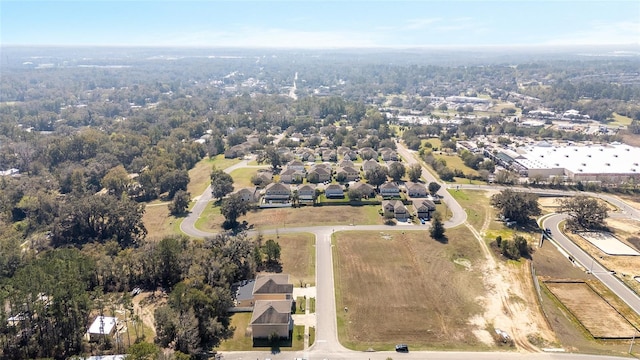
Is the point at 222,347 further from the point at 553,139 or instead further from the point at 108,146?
the point at 553,139

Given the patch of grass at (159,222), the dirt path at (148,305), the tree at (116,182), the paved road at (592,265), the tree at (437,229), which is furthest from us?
the tree at (116,182)

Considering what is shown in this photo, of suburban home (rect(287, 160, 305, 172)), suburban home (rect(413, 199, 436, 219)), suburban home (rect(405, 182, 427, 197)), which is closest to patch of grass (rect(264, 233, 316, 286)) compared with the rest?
suburban home (rect(413, 199, 436, 219))

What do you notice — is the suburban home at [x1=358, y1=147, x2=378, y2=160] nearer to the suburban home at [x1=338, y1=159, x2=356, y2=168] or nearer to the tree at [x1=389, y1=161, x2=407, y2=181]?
the suburban home at [x1=338, y1=159, x2=356, y2=168]

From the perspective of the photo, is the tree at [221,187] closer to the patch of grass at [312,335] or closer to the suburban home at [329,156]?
the suburban home at [329,156]

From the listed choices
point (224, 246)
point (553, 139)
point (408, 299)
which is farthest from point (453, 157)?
point (224, 246)

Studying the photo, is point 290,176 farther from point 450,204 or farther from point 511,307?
point 511,307

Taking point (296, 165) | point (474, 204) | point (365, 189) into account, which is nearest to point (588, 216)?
point (474, 204)

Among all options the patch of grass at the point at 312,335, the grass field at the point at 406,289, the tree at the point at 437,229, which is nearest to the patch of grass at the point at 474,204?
the grass field at the point at 406,289
